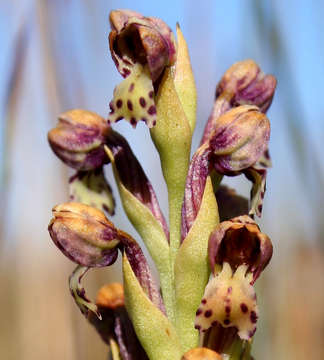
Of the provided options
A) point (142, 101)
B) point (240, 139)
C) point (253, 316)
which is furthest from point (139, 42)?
point (253, 316)

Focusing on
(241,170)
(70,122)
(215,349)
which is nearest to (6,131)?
(70,122)

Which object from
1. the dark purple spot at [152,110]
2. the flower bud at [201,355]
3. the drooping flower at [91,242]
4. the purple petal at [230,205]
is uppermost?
the dark purple spot at [152,110]

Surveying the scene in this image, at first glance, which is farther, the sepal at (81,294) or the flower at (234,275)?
the sepal at (81,294)

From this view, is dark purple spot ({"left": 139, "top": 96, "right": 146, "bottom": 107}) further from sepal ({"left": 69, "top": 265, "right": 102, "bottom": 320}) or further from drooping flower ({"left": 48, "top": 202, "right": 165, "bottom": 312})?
sepal ({"left": 69, "top": 265, "right": 102, "bottom": 320})

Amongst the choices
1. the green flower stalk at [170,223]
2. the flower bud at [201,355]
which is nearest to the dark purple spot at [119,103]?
the green flower stalk at [170,223]

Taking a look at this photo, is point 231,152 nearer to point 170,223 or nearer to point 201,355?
point 170,223

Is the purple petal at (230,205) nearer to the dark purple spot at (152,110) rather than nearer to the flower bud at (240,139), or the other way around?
the flower bud at (240,139)

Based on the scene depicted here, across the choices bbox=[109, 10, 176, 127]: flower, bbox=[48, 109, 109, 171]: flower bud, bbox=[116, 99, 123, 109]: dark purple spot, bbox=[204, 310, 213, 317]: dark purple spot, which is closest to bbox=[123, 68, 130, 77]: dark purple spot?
bbox=[109, 10, 176, 127]: flower
